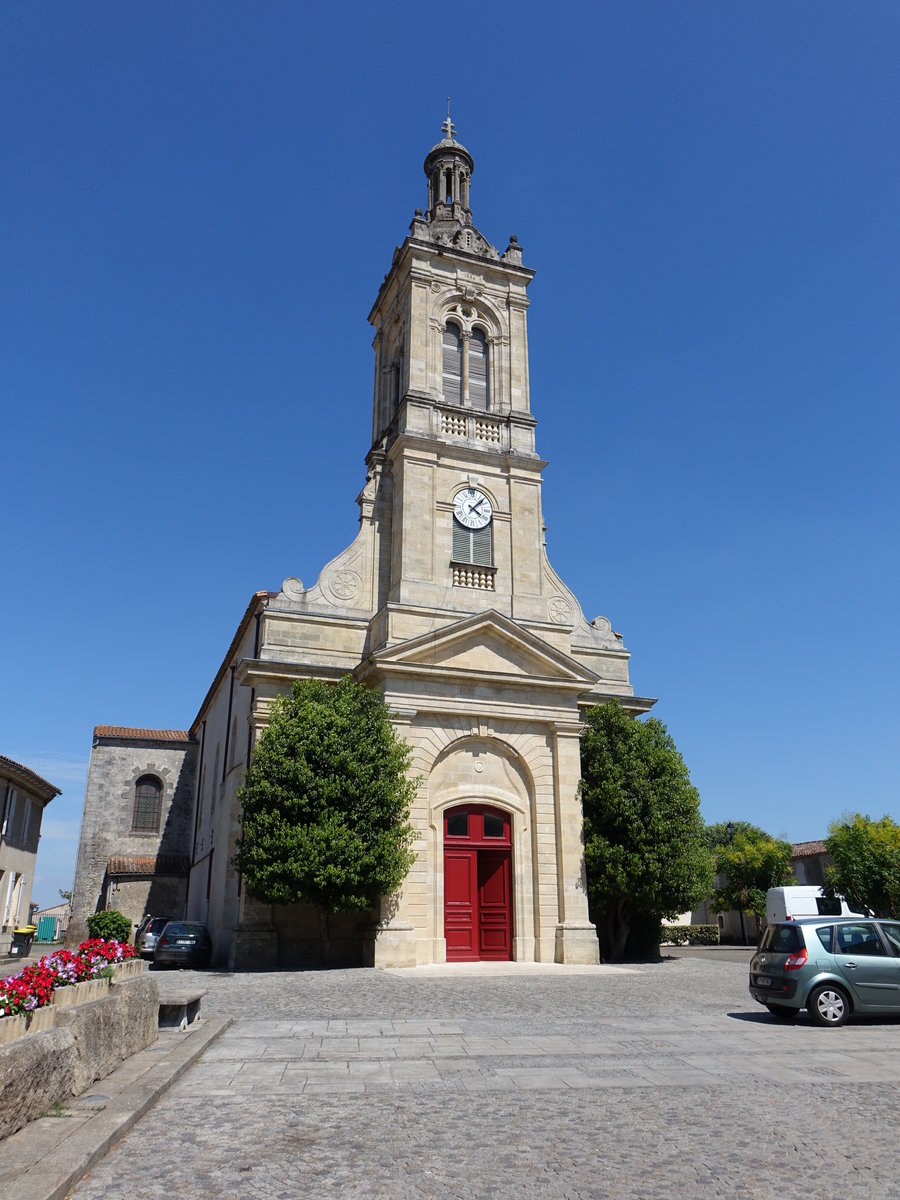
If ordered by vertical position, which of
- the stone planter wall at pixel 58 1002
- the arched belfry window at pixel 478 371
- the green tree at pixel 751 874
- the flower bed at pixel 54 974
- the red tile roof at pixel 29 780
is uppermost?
the arched belfry window at pixel 478 371

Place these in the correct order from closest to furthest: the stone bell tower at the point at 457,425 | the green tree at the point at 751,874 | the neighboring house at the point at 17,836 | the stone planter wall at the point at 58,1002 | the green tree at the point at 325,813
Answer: the stone planter wall at the point at 58,1002 < the green tree at the point at 325,813 < the stone bell tower at the point at 457,425 < the neighboring house at the point at 17,836 < the green tree at the point at 751,874

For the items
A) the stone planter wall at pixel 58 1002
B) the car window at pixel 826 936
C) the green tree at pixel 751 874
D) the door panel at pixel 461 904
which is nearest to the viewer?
the stone planter wall at pixel 58 1002

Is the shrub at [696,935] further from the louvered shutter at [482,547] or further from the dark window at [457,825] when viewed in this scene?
the louvered shutter at [482,547]

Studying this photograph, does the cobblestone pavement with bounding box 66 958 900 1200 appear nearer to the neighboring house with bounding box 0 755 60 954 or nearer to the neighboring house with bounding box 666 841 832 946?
the neighboring house with bounding box 0 755 60 954

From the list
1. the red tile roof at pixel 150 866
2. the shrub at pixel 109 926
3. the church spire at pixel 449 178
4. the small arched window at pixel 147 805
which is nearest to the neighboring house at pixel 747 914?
the red tile roof at pixel 150 866

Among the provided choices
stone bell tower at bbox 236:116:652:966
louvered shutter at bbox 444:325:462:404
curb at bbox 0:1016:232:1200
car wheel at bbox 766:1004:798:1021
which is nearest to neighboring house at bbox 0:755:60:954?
stone bell tower at bbox 236:116:652:966

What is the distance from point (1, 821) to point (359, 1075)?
27.0 m

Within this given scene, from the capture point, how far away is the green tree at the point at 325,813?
18625mm

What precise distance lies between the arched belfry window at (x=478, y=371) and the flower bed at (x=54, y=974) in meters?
20.7

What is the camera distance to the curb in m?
4.60

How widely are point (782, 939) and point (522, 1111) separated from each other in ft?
21.3

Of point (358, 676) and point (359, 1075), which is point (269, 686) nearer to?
point (358, 676)

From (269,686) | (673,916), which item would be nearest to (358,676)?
(269,686)

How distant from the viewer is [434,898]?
20750 millimetres
